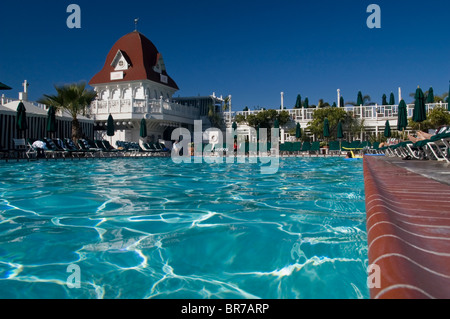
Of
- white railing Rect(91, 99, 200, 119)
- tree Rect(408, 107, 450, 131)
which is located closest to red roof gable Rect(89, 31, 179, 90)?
A: white railing Rect(91, 99, 200, 119)

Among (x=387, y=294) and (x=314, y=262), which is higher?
(x=387, y=294)

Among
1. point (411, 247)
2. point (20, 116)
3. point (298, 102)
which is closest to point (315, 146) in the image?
point (298, 102)

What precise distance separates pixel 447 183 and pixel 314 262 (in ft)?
6.57

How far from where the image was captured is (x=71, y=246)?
2785mm

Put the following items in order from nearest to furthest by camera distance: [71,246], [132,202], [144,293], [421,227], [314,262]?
[421,227], [144,293], [314,262], [71,246], [132,202]

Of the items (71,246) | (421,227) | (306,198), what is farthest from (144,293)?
(306,198)

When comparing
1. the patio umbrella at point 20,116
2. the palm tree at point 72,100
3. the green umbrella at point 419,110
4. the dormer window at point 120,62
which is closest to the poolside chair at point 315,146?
the green umbrella at point 419,110

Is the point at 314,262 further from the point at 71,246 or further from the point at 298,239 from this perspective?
the point at 71,246

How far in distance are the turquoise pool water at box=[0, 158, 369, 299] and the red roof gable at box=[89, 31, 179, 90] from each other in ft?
82.3

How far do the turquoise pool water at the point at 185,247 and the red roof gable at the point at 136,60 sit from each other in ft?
82.3

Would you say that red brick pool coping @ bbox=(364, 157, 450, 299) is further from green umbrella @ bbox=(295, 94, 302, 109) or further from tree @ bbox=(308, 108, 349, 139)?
green umbrella @ bbox=(295, 94, 302, 109)

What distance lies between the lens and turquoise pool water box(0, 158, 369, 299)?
203cm

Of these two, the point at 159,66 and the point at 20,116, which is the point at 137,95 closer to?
the point at 159,66
